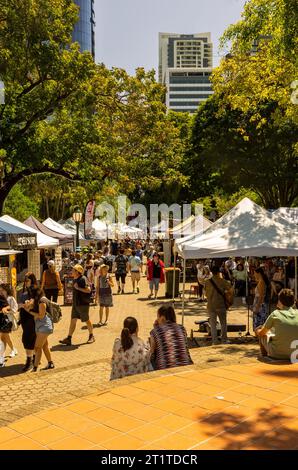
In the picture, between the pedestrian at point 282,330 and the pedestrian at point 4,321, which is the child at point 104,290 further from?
the pedestrian at point 282,330

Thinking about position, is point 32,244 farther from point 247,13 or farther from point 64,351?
point 247,13

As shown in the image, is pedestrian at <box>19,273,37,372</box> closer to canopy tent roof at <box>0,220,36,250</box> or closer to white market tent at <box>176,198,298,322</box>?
white market tent at <box>176,198,298,322</box>

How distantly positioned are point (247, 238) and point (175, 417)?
542cm

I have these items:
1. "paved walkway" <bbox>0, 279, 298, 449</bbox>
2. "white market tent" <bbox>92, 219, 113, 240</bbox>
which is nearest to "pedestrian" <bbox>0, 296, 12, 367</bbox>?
"paved walkway" <bbox>0, 279, 298, 449</bbox>

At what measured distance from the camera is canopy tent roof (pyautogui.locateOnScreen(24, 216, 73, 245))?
841 inches

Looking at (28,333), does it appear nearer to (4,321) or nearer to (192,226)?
(4,321)

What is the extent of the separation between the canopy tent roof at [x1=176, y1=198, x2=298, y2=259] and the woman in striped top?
3.14 metres

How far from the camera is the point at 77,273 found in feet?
35.0

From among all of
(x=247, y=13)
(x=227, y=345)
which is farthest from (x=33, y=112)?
(x=227, y=345)

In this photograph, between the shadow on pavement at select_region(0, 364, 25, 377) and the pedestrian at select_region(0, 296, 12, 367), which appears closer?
the shadow on pavement at select_region(0, 364, 25, 377)

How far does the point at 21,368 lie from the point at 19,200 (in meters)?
25.2

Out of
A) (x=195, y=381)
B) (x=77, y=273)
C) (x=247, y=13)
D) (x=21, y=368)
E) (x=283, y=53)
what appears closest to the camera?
(x=195, y=381)

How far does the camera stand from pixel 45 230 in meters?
22.5

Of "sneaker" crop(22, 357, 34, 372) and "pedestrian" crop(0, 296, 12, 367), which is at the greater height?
"pedestrian" crop(0, 296, 12, 367)
